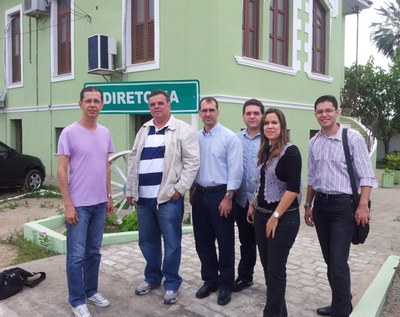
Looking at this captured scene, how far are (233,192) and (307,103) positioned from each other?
8.88m

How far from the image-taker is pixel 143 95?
232 inches

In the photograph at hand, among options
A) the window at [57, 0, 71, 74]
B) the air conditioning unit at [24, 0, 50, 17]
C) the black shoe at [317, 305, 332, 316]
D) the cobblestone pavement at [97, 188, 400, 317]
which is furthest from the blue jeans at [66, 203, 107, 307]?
the air conditioning unit at [24, 0, 50, 17]

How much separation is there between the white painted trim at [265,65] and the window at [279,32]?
28 centimetres

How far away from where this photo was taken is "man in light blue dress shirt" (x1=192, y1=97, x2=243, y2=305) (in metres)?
3.85

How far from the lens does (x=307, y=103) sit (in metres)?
12.0

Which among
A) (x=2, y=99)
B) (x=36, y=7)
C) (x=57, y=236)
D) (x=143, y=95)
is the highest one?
(x=36, y=7)

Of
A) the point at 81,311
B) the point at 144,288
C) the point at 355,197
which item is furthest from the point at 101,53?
the point at 355,197

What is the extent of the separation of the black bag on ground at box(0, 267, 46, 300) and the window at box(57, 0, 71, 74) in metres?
9.42

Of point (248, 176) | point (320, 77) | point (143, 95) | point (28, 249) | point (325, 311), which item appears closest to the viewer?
point (325, 311)

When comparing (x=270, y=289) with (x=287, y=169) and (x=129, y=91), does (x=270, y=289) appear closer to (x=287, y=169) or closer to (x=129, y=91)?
(x=287, y=169)

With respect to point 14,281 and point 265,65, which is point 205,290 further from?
point 265,65

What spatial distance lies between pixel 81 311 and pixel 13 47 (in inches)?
528

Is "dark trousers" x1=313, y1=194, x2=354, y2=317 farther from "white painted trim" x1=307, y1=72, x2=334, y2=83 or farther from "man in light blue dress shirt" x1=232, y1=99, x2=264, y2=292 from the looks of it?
"white painted trim" x1=307, y1=72, x2=334, y2=83

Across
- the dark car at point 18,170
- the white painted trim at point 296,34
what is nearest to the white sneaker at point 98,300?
the dark car at point 18,170
